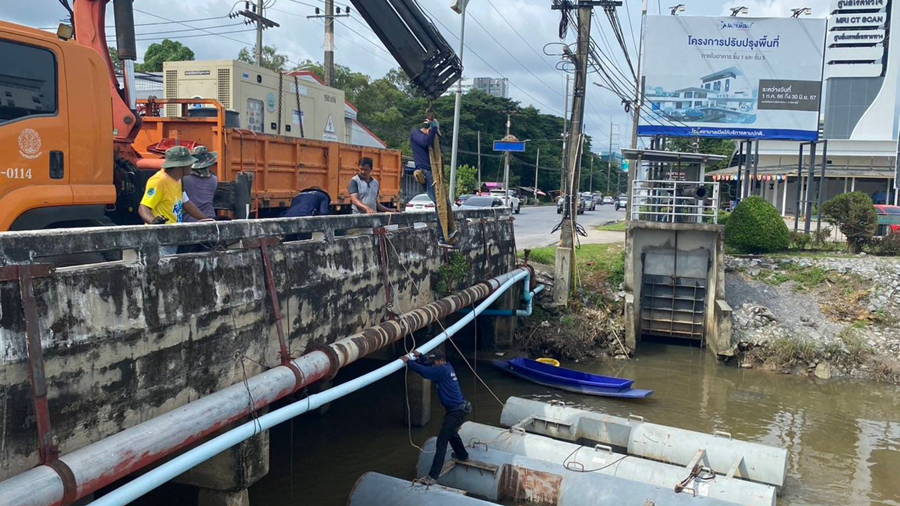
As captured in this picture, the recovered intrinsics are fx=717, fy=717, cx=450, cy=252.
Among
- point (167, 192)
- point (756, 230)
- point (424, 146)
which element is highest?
point (424, 146)

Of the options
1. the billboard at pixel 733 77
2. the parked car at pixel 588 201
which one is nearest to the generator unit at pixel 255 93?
the billboard at pixel 733 77

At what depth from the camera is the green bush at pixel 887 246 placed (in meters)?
19.1

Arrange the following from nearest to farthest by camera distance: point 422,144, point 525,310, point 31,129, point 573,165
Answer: point 31,129 → point 422,144 → point 525,310 → point 573,165

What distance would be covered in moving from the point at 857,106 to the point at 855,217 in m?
27.0

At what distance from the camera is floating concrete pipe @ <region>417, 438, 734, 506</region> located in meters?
7.80

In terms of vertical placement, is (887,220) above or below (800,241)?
above

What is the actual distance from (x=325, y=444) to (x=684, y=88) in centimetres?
1814

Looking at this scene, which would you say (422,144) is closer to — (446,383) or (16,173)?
(446,383)

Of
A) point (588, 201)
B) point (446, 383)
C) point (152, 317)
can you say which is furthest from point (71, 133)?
point (588, 201)

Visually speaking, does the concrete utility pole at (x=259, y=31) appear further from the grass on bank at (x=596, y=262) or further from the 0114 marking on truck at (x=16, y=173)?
the 0114 marking on truck at (x=16, y=173)

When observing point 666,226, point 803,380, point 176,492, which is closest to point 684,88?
point 666,226

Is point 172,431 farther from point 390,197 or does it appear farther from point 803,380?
point 803,380

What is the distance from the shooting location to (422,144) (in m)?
9.19

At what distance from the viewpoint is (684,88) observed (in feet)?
77.3
